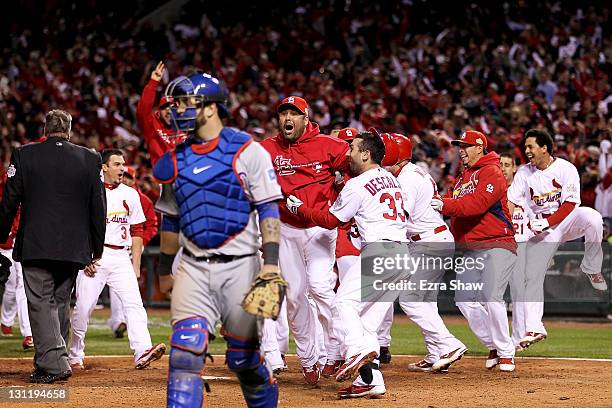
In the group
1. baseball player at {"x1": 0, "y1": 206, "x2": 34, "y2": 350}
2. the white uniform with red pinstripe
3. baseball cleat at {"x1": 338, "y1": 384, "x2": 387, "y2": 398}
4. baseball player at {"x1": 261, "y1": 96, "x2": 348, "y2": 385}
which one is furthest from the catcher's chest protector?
baseball player at {"x1": 0, "y1": 206, "x2": 34, "y2": 350}

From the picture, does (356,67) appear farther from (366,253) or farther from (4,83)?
(366,253)

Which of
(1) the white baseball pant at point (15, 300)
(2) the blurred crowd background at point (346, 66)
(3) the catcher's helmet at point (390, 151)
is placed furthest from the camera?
(2) the blurred crowd background at point (346, 66)

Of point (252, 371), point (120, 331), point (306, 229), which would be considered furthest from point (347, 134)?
point (120, 331)

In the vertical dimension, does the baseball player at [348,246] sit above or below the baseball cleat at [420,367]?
above

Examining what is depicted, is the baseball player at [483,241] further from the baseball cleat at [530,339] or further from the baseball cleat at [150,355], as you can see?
the baseball cleat at [150,355]

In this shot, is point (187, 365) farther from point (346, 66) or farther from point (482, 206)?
point (346, 66)

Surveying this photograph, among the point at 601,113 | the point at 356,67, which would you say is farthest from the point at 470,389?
the point at 356,67

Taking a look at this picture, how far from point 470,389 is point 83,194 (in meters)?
4.00

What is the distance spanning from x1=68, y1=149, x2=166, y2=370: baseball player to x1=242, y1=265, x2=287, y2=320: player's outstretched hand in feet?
14.8

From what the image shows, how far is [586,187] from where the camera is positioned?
1670 cm

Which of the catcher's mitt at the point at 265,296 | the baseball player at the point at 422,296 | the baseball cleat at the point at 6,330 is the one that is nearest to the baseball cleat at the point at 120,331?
the baseball cleat at the point at 6,330

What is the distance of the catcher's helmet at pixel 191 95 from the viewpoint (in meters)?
6.55

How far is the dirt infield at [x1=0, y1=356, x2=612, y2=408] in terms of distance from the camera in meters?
8.38

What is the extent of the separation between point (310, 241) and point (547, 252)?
403cm
